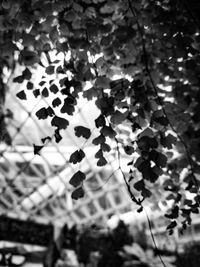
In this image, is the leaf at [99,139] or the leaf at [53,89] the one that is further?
the leaf at [53,89]

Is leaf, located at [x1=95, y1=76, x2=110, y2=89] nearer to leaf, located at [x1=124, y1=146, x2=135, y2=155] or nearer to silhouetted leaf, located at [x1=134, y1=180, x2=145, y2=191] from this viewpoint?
leaf, located at [x1=124, y1=146, x2=135, y2=155]

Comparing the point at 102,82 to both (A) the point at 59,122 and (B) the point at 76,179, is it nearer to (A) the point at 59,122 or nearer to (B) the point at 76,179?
(A) the point at 59,122

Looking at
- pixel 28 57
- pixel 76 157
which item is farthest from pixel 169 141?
pixel 28 57

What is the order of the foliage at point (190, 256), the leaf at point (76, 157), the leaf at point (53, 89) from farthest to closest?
the foliage at point (190, 256), the leaf at point (53, 89), the leaf at point (76, 157)

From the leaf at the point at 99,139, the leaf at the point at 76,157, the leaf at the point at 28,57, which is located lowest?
the leaf at the point at 76,157

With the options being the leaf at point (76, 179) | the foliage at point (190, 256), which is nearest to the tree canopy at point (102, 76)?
the leaf at point (76, 179)

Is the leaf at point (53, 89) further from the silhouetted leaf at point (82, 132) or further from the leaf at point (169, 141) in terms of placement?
the leaf at point (169, 141)

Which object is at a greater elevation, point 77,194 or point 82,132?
point 82,132

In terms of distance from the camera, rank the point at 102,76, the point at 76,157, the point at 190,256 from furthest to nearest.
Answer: the point at 190,256 → the point at 102,76 → the point at 76,157

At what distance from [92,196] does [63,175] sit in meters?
0.50

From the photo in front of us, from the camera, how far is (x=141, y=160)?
105 cm

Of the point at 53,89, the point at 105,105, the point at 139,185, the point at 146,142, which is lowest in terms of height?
the point at 139,185

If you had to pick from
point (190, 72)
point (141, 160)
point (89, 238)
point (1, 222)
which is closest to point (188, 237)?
point (89, 238)

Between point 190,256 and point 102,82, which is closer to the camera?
point 102,82
